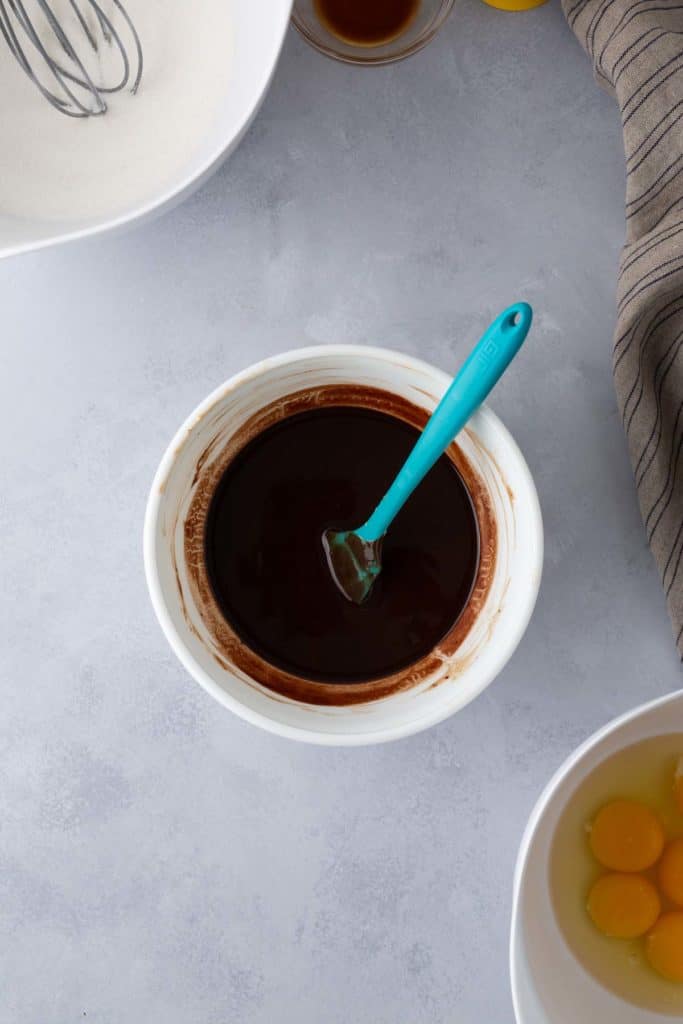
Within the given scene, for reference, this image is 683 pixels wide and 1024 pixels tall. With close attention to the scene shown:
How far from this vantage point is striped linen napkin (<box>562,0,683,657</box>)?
0.76 meters

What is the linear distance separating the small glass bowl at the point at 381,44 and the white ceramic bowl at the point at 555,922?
21.3 inches

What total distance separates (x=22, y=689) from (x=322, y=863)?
0.89 ft

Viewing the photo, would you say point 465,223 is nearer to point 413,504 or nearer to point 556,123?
point 556,123

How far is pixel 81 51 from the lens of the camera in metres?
0.82

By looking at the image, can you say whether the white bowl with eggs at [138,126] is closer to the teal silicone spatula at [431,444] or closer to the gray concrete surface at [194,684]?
the gray concrete surface at [194,684]

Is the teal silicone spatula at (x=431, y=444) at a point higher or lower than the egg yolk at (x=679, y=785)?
higher

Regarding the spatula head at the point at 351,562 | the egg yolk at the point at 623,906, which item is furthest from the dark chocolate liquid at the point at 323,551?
the egg yolk at the point at 623,906

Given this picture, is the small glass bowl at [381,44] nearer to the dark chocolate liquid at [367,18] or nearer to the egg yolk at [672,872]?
the dark chocolate liquid at [367,18]

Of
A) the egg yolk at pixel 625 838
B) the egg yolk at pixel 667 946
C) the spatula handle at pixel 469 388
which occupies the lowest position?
the egg yolk at pixel 667 946

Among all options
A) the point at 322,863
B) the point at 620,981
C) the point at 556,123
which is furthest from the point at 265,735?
the point at 556,123

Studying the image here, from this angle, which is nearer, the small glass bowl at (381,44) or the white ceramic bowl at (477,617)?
the white ceramic bowl at (477,617)

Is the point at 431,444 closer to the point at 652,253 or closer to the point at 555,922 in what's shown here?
the point at 652,253

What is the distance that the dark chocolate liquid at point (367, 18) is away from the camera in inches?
32.8

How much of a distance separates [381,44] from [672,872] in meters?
0.70
